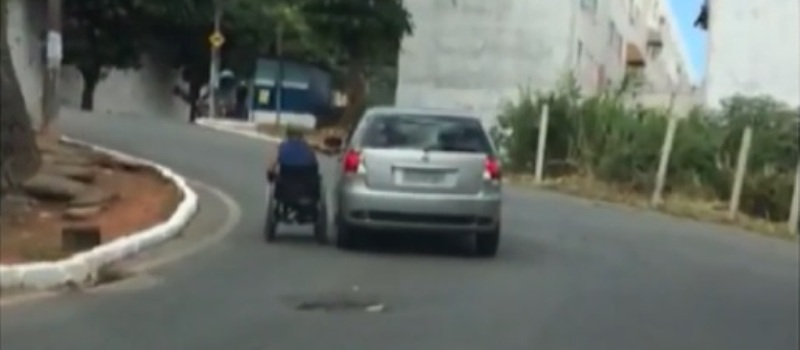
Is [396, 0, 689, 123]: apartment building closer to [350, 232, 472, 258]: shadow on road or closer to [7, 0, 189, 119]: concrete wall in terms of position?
[350, 232, 472, 258]: shadow on road

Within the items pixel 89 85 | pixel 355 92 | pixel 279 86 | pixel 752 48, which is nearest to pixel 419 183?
pixel 752 48

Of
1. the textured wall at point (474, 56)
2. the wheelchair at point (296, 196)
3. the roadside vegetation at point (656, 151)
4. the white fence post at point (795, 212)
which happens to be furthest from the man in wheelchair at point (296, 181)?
the textured wall at point (474, 56)

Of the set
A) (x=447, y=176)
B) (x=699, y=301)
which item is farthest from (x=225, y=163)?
(x=699, y=301)

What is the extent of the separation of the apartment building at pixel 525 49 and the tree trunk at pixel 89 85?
400 inches

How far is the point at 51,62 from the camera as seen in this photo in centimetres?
2647

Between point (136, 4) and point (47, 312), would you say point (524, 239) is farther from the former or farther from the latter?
point (136, 4)

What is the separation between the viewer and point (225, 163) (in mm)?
31234

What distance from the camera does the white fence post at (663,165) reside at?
28.9 m

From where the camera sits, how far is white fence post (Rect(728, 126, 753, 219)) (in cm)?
2733

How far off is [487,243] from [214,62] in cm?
3891

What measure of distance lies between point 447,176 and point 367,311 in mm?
4632

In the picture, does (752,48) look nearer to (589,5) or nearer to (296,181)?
(589,5)

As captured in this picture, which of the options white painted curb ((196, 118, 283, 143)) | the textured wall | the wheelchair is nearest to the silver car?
the wheelchair

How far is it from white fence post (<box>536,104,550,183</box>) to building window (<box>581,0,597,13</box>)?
533cm
